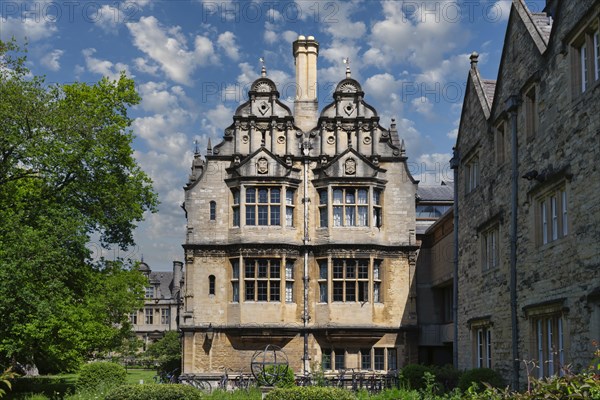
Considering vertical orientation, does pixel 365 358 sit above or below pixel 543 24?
below

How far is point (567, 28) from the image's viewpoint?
16.2m

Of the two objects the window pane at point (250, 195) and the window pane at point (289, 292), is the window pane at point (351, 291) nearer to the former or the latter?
the window pane at point (289, 292)

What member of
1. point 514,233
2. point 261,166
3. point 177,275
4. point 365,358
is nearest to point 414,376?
point 365,358

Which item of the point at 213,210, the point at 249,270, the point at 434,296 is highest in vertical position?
the point at 213,210

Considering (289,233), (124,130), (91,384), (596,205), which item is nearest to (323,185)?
(289,233)

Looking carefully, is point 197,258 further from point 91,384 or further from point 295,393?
point 295,393

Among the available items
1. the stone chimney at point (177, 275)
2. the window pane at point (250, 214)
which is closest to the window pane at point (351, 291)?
the window pane at point (250, 214)

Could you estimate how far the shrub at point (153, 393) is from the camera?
1864cm

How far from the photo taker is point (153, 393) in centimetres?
1869

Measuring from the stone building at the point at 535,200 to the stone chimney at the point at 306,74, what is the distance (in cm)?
1046

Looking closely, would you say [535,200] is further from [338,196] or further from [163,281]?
[163,281]

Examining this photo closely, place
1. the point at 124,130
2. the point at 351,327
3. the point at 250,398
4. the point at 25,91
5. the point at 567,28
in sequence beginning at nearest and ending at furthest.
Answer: the point at 567,28, the point at 250,398, the point at 25,91, the point at 124,130, the point at 351,327

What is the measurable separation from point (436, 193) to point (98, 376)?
73.5ft

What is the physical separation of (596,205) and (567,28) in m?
4.39
